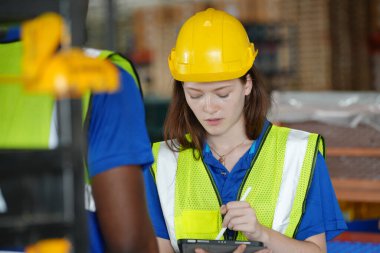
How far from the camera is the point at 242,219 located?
2.60 m

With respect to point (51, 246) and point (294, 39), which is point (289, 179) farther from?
point (294, 39)

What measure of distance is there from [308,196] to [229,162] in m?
0.34

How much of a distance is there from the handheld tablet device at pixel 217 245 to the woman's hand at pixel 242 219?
4 centimetres

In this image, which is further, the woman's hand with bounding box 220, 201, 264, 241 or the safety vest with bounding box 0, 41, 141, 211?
the woman's hand with bounding box 220, 201, 264, 241

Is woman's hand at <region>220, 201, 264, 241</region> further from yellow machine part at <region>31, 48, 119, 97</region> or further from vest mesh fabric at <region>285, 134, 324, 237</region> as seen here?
yellow machine part at <region>31, 48, 119, 97</region>

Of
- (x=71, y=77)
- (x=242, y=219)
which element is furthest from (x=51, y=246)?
(x=242, y=219)

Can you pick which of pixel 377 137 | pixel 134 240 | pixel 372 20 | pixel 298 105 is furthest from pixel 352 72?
pixel 134 240

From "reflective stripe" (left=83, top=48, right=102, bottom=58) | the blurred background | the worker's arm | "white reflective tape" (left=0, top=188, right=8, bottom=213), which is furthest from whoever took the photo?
the blurred background

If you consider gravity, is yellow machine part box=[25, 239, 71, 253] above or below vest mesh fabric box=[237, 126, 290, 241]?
above

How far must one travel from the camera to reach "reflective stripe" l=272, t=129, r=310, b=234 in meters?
2.82

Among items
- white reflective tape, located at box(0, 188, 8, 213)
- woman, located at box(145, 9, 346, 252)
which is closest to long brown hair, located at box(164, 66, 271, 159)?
woman, located at box(145, 9, 346, 252)

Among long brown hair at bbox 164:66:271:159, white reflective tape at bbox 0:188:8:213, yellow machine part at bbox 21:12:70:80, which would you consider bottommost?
long brown hair at bbox 164:66:271:159

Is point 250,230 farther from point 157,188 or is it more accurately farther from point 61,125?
point 61,125

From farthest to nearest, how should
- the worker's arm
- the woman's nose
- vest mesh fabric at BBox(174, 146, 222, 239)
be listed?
vest mesh fabric at BBox(174, 146, 222, 239) < the woman's nose < the worker's arm
